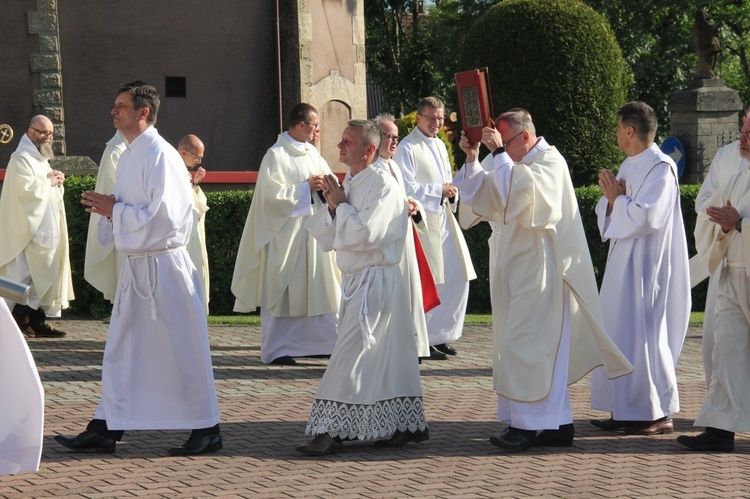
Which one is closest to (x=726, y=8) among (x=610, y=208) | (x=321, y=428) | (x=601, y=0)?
(x=601, y=0)

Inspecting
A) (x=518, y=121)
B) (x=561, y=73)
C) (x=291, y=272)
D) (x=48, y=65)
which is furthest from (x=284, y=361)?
(x=48, y=65)

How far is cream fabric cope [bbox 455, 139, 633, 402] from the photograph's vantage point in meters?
7.40

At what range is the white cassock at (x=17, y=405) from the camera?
5941 mm

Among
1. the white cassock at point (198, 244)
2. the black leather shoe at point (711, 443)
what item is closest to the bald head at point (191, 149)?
the white cassock at point (198, 244)

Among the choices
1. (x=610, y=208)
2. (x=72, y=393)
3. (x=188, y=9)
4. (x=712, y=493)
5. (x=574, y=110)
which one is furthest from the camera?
(x=188, y=9)

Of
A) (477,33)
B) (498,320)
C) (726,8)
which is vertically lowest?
(498,320)

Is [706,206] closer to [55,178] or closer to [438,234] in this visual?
[438,234]

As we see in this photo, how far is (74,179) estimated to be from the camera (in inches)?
563

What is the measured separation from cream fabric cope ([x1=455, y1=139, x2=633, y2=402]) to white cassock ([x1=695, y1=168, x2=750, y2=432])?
55 centimetres

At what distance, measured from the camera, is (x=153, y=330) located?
7164 millimetres

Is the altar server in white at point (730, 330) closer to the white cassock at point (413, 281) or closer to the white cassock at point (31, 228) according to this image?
the white cassock at point (413, 281)

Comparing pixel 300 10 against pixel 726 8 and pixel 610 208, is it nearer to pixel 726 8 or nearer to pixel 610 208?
pixel 610 208

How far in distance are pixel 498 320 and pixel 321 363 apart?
354cm

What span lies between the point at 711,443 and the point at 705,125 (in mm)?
13596
